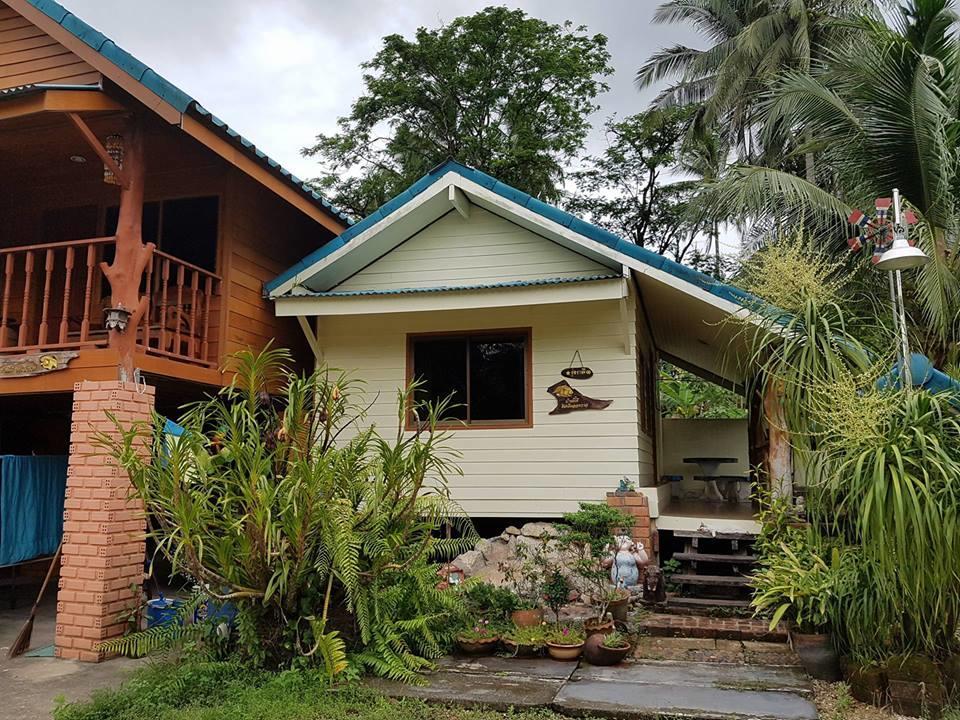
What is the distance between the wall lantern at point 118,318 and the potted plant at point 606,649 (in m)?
4.84

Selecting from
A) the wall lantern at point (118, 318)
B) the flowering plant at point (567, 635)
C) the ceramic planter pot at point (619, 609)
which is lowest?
the flowering plant at point (567, 635)

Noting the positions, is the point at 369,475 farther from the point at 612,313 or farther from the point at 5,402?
A: the point at 5,402

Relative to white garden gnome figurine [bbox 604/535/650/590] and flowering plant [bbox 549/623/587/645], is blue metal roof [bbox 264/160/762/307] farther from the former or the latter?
flowering plant [bbox 549/623/587/645]

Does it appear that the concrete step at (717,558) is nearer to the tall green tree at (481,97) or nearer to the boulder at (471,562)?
the boulder at (471,562)

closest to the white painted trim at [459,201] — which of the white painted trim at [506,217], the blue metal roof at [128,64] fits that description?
the white painted trim at [506,217]

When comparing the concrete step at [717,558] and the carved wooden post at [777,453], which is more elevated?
the carved wooden post at [777,453]

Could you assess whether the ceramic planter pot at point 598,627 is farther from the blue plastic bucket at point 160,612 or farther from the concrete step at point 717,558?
the blue plastic bucket at point 160,612

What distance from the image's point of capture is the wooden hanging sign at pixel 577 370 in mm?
8562

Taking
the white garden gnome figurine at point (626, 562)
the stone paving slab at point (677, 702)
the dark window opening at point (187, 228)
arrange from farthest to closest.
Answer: the dark window opening at point (187, 228) < the white garden gnome figurine at point (626, 562) < the stone paving slab at point (677, 702)

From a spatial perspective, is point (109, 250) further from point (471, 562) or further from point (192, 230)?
point (471, 562)

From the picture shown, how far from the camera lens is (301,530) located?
206 inches

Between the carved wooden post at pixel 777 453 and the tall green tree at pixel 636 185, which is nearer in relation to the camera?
the carved wooden post at pixel 777 453

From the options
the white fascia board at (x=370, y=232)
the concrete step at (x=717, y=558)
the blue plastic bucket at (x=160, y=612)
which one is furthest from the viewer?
the white fascia board at (x=370, y=232)

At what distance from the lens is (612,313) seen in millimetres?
8578
